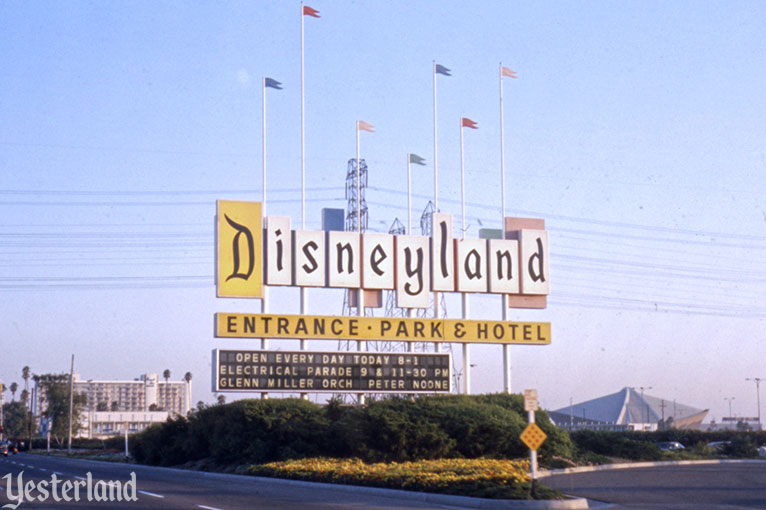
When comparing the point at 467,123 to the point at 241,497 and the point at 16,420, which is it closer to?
the point at 241,497

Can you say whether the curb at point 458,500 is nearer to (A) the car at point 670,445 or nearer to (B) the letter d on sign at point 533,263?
(B) the letter d on sign at point 533,263

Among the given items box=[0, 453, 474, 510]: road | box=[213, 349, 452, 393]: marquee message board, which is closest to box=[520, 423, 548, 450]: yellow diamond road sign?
box=[0, 453, 474, 510]: road

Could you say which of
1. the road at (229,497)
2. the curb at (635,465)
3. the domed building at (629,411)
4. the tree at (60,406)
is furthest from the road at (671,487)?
the domed building at (629,411)

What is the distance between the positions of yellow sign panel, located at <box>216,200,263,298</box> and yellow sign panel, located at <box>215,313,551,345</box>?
1188 millimetres

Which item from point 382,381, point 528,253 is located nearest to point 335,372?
point 382,381

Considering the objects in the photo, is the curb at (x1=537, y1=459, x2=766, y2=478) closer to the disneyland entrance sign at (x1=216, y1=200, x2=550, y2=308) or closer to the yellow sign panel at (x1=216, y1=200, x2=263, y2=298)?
the disneyland entrance sign at (x1=216, y1=200, x2=550, y2=308)

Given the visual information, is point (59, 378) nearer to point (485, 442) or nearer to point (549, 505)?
point (485, 442)

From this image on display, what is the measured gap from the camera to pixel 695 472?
1390 inches

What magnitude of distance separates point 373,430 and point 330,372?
477 cm

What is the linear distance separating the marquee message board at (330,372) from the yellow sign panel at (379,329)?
0.76 m

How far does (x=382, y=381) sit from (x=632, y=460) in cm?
1347

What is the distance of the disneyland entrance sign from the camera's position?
37.1m

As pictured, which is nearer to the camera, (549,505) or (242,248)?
(549,505)

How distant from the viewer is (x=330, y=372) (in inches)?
1462
